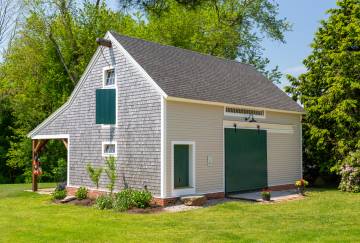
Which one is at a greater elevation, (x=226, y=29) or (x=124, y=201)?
(x=226, y=29)

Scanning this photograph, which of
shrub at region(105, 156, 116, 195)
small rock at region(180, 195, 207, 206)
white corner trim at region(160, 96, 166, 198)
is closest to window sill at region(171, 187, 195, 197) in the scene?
small rock at region(180, 195, 207, 206)

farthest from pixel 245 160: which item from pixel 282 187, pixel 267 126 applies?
pixel 282 187

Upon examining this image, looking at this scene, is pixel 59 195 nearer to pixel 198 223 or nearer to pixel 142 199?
pixel 142 199

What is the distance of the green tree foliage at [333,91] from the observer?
67.1 ft

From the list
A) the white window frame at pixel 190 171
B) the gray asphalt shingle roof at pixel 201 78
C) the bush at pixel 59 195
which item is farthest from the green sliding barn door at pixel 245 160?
the bush at pixel 59 195

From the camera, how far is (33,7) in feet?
107

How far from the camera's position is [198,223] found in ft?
37.7

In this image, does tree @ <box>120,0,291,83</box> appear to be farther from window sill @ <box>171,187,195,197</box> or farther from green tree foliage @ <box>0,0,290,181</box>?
window sill @ <box>171,187,195,197</box>

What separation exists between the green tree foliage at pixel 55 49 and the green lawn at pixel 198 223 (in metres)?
17.9

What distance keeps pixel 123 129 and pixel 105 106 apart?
135 cm

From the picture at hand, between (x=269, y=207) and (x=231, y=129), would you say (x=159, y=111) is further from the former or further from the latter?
(x=269, y=207)

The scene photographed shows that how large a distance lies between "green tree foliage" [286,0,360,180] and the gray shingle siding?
31.6ft

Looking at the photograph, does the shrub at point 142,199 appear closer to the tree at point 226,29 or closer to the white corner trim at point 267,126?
the white corner trim at point 267,126

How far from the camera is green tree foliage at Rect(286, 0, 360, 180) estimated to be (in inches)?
805
